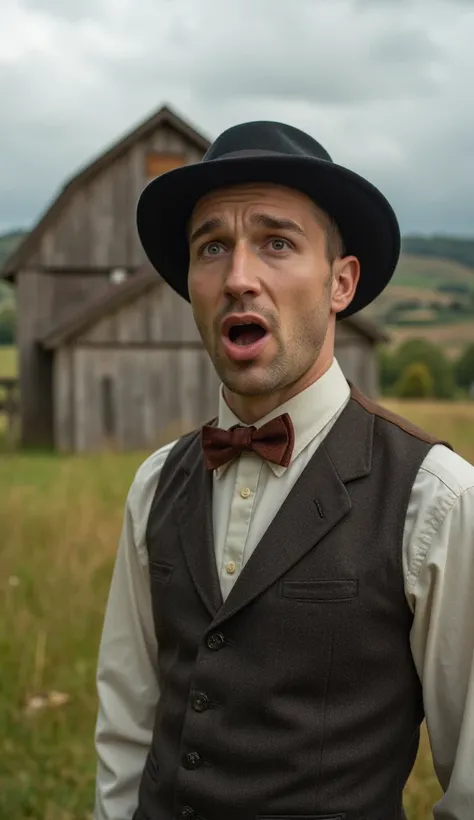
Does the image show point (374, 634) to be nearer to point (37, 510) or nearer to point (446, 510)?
point (446, 510)

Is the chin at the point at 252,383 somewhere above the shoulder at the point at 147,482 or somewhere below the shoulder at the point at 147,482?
above

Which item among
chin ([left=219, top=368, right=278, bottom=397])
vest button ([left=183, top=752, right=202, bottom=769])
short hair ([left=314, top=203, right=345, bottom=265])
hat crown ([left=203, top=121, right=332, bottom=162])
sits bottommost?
vest button ([left=183, top=752, right=202, bottom=769])

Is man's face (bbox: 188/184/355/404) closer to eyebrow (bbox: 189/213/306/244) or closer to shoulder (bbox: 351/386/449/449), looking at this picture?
eyebrow (bbox: 189/213/306/244)

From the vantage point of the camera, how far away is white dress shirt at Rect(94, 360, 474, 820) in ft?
6.48

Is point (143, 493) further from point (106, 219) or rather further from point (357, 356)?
point (106, 219)

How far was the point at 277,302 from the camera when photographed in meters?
2.09

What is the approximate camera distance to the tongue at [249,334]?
2131 mm

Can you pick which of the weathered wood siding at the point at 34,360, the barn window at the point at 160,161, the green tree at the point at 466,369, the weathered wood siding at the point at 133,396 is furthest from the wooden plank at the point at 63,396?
the green tree at the point at 466,369

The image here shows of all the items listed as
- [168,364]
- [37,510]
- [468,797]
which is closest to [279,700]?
[468,797]

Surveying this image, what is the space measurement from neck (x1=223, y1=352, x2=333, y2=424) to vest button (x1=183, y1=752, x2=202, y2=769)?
822 mm

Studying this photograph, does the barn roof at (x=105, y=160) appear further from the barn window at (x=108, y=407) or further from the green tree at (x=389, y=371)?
the green tree at (x=389, y=371)

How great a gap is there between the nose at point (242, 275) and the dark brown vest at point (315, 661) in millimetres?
440

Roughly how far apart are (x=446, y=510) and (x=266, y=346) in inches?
21.8

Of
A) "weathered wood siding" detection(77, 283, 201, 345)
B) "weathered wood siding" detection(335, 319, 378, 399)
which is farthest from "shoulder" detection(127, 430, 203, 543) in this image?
"weathered wood siding" detection(335, 319, 378, 399)
